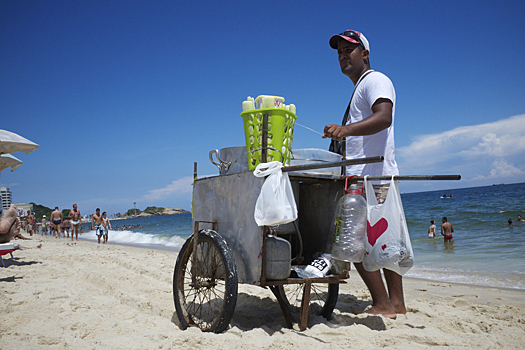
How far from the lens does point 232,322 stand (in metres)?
2.86

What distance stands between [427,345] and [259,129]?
1.89m

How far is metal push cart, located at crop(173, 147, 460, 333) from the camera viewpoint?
7.65ft

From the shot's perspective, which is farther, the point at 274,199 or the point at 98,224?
the point at 98,224

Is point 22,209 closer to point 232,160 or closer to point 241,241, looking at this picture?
point 232,160

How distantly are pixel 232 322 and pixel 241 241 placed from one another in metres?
0.84

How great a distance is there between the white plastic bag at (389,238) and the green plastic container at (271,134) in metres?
0.81

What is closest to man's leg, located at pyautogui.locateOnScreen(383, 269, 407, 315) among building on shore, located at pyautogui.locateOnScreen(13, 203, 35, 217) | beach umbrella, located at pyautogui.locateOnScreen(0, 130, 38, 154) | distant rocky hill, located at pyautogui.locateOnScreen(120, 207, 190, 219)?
beach umbrella, located at pyautogui.locateOnScreen(0, 130, 38, 154)

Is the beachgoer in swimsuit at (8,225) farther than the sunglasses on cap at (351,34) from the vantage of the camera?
Yes

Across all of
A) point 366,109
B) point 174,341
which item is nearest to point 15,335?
point 174,341

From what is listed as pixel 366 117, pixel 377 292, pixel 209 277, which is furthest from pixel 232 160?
pixel 377 292

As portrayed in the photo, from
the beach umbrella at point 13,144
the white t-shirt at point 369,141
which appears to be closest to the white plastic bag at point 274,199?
the white t-shirt at point 369,141

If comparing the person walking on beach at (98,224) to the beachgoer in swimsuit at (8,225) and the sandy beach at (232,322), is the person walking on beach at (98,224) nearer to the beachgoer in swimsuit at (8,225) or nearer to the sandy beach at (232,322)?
the beachgoer in swimsuit at (8,225)

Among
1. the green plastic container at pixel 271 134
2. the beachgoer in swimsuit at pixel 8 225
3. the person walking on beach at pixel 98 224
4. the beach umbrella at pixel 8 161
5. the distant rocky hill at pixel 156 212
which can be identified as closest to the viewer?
the green plastic container at pixel 271 134

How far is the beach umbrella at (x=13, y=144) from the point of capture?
20.6 feet
